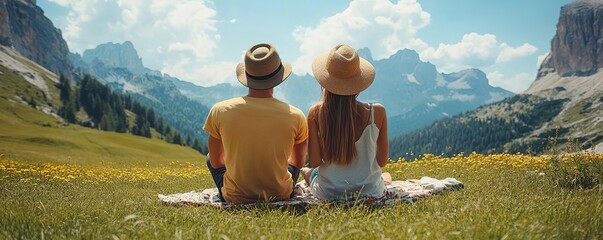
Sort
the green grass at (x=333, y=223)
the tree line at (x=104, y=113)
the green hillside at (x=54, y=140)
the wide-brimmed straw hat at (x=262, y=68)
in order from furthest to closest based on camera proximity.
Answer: the tree line at (x=104, y=113) → the green hillside at (x=54, y=140) → the wide-brimmed straw hat at (x=262, y=68) → the green grass at (x=333, y=223)

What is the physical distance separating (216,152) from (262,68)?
162 cm

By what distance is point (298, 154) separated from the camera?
24.0ft

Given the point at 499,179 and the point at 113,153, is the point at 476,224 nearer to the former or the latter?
the point at 499,179

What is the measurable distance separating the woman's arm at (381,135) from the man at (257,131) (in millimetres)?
1125

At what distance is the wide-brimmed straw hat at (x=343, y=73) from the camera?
20.8ft

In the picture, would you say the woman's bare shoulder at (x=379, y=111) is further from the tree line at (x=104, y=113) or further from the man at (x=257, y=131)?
the tree line at (x=104, y=113)

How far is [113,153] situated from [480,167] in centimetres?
4658

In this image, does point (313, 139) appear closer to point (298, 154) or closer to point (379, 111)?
point (298, 154)

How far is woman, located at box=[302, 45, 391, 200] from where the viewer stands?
643 centimetres

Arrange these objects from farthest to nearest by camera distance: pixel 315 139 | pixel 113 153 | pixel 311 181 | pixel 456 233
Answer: pixel 113 153 < pixel 311 181 < pixel 315 139 < pixel 456 233

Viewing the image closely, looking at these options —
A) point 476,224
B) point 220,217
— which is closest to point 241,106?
point 220,217

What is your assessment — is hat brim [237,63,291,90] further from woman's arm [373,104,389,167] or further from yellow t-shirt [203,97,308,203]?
woman's arm [373,104,389,167]

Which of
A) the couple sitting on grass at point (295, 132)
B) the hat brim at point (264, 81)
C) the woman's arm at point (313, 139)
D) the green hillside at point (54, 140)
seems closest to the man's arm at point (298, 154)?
the couple sitting on grass at point (295, 132)

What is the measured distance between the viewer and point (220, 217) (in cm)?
453
